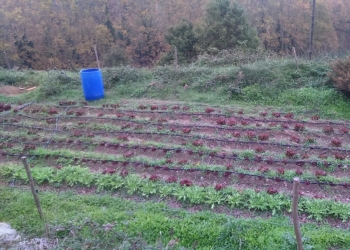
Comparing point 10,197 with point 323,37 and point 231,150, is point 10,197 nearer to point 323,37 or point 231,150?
point 231,150

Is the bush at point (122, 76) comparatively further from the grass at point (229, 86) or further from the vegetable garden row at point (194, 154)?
the vegetable garden row at point (194, 154)

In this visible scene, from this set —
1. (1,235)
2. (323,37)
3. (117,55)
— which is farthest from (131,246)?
(323,37)

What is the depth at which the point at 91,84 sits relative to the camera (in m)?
8.91

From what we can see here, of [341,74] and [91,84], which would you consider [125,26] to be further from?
[341,74]

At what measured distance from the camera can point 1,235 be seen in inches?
140

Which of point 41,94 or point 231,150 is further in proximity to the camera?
point 41,94

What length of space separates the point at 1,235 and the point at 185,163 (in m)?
2.64

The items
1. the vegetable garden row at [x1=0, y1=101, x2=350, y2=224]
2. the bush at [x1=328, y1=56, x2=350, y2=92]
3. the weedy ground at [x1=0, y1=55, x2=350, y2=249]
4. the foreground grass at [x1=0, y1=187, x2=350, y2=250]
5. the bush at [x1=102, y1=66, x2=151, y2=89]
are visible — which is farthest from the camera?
the bush at [x1=102, y1=66, x2=151, y2=89]

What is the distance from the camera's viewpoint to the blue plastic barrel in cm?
884

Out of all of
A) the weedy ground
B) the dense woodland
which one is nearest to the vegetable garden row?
the weedy ground

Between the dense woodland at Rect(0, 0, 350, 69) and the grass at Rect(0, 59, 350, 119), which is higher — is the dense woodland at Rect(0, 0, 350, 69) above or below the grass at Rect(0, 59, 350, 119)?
above

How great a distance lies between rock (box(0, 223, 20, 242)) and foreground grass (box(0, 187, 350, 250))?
→ 0.08m

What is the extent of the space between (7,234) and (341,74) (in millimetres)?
7259

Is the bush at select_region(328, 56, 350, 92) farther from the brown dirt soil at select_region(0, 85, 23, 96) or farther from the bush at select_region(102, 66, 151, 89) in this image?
the brown dirt soil at select_region(0, 85, 23, 96)
